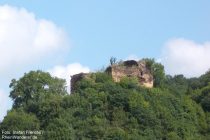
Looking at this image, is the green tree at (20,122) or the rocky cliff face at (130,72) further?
the rocky cliff face at (130,72)

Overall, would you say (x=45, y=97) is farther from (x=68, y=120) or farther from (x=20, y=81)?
(x=68, y=120)

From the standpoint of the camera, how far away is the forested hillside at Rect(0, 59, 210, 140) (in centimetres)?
4484

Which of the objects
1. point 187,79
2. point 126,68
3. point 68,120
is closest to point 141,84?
point 126,68

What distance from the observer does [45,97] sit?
51219 millimetres

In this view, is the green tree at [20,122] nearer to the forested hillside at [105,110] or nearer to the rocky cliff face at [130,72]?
the forested hillside at [105,110]

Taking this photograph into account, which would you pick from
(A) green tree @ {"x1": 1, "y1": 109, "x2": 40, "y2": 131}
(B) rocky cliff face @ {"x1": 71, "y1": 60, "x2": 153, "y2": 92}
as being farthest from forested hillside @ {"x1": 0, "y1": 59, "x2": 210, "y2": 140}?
(B) rocky cliff face @ {"x1": 71, "y1": 60, "x2": 153, "y2": 92}

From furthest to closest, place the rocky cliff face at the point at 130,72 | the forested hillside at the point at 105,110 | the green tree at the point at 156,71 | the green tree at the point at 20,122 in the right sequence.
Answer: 1. the green tree at the point at 156,71
2. the rocky cliff face at the point at 130,72
3. the green tree at the point at 20,122
4. the forested hillside at the point at 105,110

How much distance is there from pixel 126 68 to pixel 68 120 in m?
9.14

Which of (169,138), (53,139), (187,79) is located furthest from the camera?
(187,79)

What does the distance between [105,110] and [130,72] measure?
6211 millimetres

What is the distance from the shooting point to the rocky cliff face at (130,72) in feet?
171

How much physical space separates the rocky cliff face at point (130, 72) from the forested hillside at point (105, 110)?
0.65 metres

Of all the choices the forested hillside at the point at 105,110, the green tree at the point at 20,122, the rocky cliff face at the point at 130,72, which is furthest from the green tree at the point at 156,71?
the green tree at the point at 20,122

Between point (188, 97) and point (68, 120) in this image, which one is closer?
point (68, 120)
